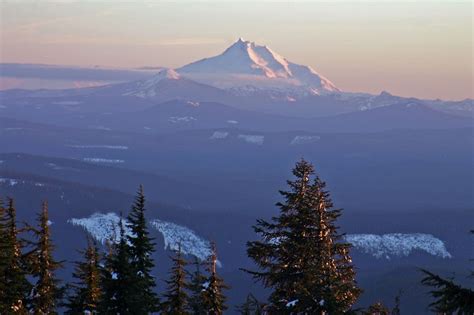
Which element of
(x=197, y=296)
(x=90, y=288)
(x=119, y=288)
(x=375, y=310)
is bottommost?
(x=197, y=296)

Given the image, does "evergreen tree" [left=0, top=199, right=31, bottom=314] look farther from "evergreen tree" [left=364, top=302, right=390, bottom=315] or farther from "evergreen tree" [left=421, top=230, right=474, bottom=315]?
"evergreen tree" [left=421, top=230, right=474, bottom=315]

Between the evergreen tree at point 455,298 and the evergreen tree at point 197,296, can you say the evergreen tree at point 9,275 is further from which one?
the evergreen tree at point 455,298

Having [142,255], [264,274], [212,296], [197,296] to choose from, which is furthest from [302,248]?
[142,255]

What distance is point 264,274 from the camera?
21.7 m

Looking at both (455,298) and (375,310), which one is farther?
(375,310)

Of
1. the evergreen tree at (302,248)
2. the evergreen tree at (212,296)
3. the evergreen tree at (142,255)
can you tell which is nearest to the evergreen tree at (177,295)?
the evergreen tree at (142,255)

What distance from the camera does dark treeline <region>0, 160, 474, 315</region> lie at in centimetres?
1930

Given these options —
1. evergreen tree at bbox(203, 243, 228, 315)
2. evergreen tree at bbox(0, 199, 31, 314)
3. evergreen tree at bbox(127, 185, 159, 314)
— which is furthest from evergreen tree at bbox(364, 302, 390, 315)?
evergreen tree at bbox(0, 199, 31, 314)

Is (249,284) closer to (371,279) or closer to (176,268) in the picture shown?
(371,279)

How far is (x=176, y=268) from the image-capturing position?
26.5 meters

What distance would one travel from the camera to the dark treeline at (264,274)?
19.3m

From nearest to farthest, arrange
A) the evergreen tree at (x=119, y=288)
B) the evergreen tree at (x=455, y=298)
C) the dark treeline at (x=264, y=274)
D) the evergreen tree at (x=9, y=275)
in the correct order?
the evergreen tree at (x=455, y=298), the dark treeline at (x=264, y=274), the evergreen tree at (x=9, y=275), the evergreen tree at (x=119, y=288)

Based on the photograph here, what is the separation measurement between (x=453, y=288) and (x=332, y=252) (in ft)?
23.9

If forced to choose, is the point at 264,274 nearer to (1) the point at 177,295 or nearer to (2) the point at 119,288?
(1) the point at 177,295
